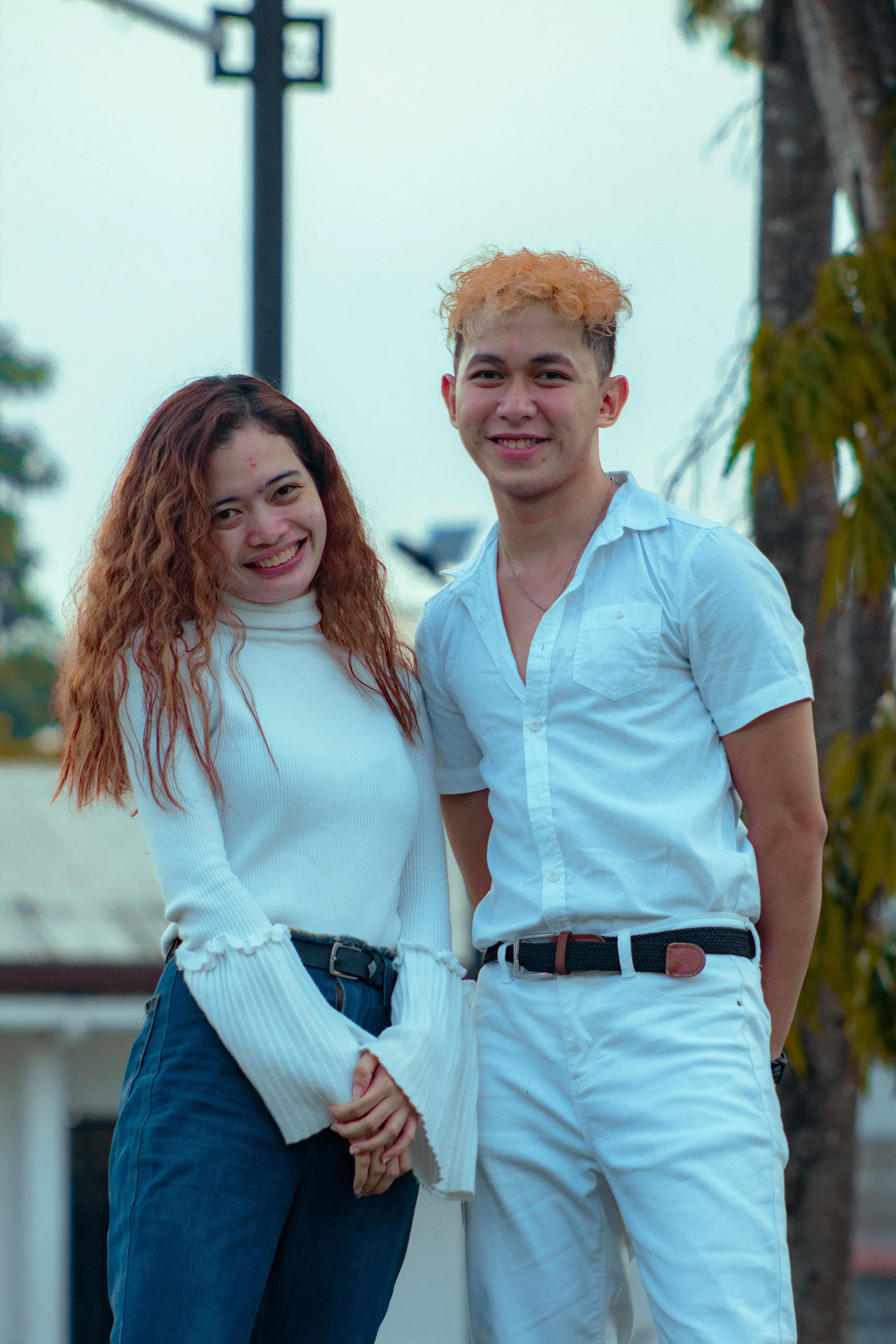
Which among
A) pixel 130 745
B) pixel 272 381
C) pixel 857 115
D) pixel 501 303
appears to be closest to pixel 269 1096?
pixel 130 745

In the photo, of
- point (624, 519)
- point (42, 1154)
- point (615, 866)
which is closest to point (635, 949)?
point (615, 866)

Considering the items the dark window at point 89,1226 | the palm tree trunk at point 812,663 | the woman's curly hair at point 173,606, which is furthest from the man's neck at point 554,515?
the dark window at point 89,1226

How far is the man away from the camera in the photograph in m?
2.15

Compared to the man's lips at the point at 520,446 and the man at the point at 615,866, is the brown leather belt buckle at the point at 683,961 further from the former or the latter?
the man's lips at the point at 520,446

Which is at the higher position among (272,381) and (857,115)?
(857,115)

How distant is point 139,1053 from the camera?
2244mm

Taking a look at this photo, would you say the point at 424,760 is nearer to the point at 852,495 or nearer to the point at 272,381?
the point at 272,381

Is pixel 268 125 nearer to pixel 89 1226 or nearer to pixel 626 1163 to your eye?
pixel 626 1163

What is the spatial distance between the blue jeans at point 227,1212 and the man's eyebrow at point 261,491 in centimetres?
70

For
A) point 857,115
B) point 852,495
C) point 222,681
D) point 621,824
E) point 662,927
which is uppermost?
point 857,115

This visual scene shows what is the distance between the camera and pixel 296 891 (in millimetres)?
2219

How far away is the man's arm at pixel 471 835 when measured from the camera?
2.66 m

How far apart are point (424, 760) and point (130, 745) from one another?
48cm

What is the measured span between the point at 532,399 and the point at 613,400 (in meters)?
0.20
